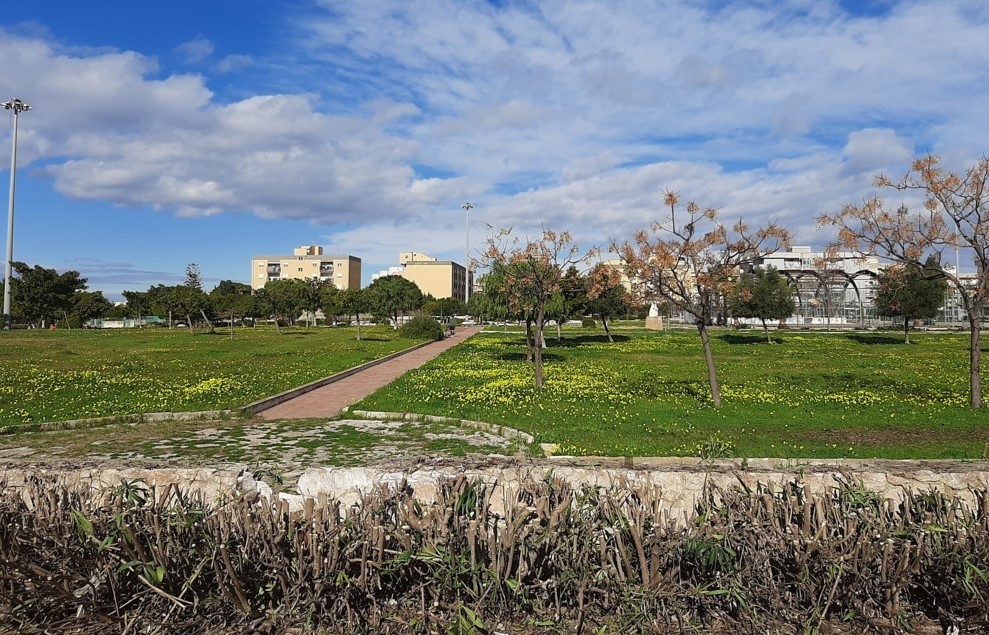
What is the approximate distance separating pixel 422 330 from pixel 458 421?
1362 inches

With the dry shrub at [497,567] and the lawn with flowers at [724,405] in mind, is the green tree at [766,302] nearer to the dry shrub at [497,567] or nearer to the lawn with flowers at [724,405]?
the lawn with flowers at [724,405]

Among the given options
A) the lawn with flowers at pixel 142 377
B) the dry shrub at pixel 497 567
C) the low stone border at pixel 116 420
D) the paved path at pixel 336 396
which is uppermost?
the dry shrub at pixel 497 567

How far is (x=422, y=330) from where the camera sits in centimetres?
4628

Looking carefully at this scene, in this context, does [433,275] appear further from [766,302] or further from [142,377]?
[142,377]

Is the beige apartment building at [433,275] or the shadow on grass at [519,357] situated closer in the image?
the shadow on grass at [519,357]

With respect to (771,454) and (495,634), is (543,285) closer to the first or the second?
(771,454)

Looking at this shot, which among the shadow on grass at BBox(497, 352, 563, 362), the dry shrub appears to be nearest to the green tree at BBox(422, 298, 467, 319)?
the shadow on grass at BBox(497, 352, 563, 362)

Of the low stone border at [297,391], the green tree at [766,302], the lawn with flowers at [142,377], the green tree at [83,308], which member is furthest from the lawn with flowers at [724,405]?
the green tree at [83,308]

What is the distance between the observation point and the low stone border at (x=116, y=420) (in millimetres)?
11328

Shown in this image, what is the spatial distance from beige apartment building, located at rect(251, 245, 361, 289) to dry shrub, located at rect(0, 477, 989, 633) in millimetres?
145188

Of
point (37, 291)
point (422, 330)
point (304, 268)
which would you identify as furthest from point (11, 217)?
point (304, 268)

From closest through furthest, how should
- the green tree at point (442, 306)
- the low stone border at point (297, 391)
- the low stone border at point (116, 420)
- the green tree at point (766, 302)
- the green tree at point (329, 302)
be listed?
the low stone border at point (116, 420)
the low stone border at point (297, 391)
the green tree at point (766, 302)
the green tree at point (329, 302)
the green tree at point (442, 306)

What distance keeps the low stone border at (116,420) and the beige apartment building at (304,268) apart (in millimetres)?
135791

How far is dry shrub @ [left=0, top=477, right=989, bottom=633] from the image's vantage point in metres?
3.69
